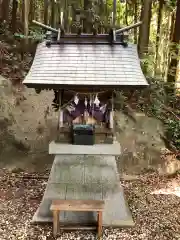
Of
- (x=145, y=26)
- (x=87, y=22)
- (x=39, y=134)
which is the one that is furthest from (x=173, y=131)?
(x=87, y=22)

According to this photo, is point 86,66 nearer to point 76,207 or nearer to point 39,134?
point 76,207

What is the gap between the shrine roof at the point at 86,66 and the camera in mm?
5602

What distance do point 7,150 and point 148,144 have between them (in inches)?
177

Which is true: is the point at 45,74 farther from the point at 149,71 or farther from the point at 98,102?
the point at 149,71

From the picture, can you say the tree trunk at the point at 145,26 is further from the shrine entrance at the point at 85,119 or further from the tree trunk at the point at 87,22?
the shrine entrance at the point at 85,119

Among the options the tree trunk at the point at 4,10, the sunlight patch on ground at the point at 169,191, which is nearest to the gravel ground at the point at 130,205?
the sunlight patch on ground at the point at 169,191

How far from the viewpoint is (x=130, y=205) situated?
701 centimetres

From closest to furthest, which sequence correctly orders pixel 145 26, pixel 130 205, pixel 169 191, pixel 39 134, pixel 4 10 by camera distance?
1. pixel 130 205
2. pixel 169 191
3. pixel 39 134
4. pixel 145 26
5. pixel 4 10

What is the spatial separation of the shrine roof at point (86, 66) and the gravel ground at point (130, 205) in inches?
108

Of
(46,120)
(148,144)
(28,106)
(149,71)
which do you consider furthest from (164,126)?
(28,106)

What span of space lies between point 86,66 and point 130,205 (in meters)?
3.35

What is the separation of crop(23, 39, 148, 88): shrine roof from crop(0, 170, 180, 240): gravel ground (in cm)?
275

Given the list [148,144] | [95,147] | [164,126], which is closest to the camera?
[95,147]

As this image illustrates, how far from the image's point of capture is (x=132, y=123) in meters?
10.6
